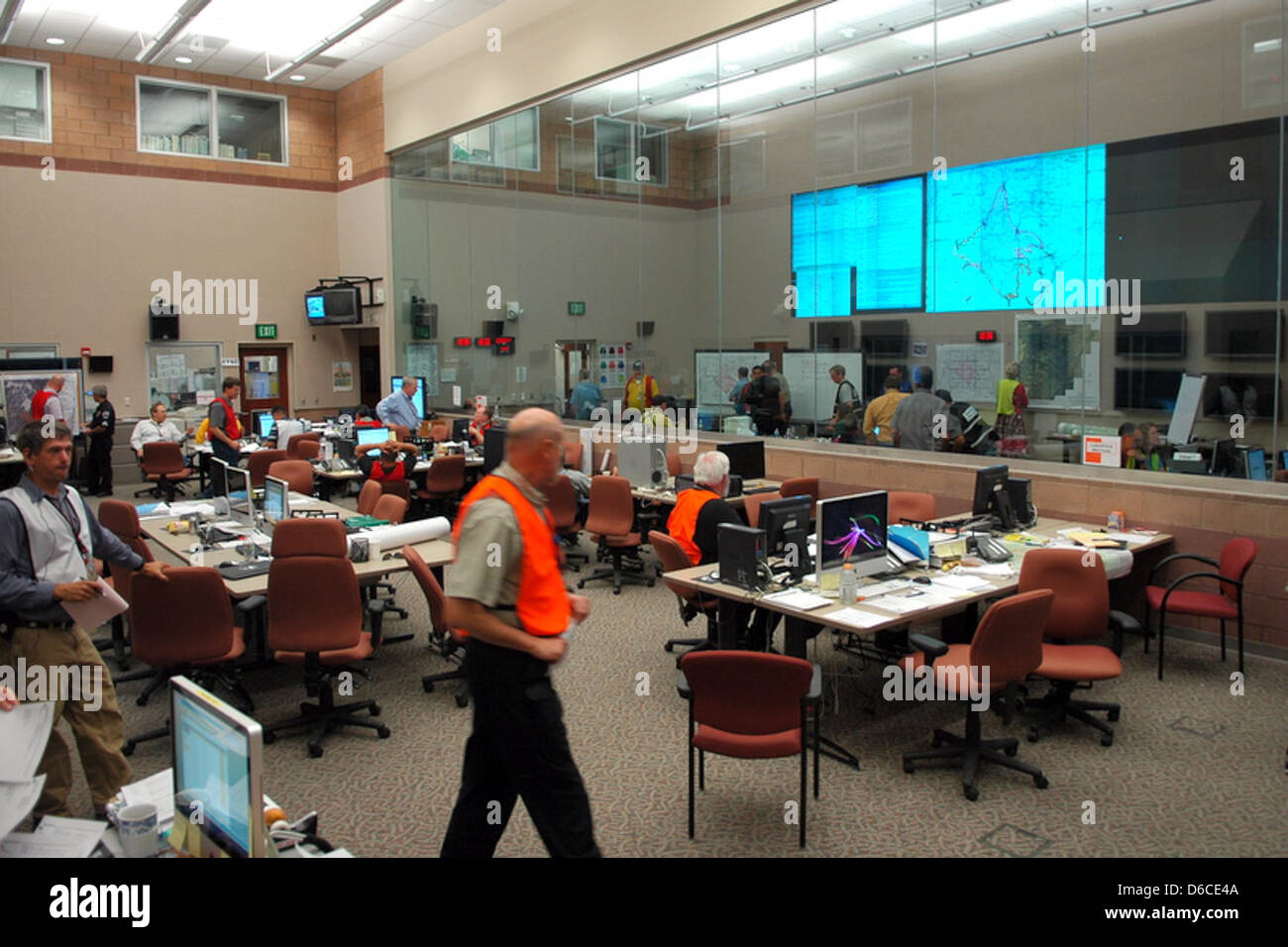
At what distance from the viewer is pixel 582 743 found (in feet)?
16.9

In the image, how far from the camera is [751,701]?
392cm

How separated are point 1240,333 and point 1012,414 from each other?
1741mm

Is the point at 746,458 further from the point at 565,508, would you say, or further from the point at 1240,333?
the point at 1240,333

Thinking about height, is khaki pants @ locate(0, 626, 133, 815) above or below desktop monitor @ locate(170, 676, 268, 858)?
below

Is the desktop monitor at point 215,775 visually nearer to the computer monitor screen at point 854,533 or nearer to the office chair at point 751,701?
the office chair at point 751,701

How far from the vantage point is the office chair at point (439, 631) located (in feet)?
18.2

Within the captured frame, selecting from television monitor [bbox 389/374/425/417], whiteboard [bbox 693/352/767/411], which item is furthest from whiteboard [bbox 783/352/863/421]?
television monitor [bbox 389/374/425/417]

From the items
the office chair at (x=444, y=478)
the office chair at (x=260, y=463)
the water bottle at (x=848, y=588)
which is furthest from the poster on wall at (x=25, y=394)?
the water bottle at (x=848, y=588)

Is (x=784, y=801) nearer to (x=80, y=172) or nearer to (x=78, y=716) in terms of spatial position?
(x=78, y=716)

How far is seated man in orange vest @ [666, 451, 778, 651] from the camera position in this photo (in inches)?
232

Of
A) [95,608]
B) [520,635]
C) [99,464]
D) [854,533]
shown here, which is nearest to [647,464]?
[854,533]

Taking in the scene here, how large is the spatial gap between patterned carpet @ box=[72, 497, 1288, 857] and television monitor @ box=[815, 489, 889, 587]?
32.5 inches

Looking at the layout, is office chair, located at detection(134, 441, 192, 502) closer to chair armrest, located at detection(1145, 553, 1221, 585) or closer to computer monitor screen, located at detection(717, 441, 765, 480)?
computer monitor screen, located at detection(717, 441, 765, 480)
